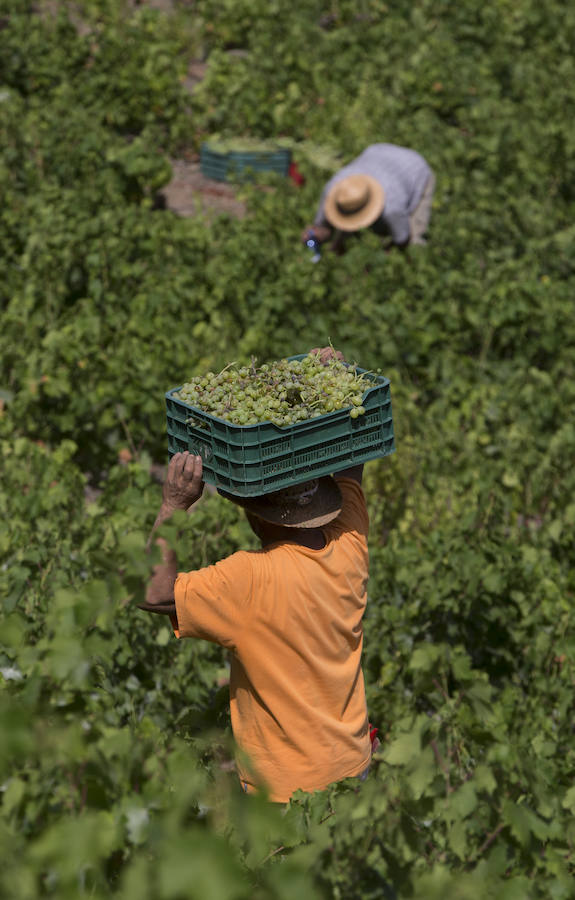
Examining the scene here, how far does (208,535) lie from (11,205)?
361 centimetres

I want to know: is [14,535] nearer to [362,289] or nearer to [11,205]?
[362,289]

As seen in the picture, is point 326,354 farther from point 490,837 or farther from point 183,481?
point 490,837

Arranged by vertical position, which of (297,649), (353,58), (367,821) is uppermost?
(367,821)

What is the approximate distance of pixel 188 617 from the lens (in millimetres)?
2053

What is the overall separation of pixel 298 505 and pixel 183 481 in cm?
30

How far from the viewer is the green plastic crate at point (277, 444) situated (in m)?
2.19

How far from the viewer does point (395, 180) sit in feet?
22.5

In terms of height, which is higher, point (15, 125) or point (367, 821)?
point (367, 821)

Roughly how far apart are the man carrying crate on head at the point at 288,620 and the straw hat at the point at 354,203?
443 centimetres

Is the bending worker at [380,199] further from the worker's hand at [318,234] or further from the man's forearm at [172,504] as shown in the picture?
the man's forearm at [172,504]

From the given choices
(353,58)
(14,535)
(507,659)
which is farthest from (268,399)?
(353,58)

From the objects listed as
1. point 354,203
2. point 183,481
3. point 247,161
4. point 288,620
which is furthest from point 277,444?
point 247,161

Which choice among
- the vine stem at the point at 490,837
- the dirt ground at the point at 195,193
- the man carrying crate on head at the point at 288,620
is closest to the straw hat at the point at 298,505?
the man carrying crate on head at the point at 288,620

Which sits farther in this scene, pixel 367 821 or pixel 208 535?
pixel 208 535
